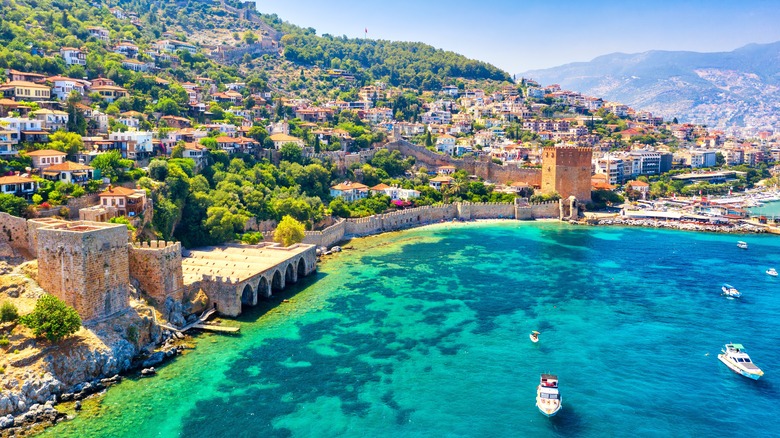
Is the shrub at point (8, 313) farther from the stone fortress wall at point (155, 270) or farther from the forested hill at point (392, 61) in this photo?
the forested hill at point (392, 61)

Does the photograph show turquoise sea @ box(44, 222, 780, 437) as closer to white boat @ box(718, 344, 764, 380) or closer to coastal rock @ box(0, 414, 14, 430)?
white boat @ box(718, 344, 764, 380)

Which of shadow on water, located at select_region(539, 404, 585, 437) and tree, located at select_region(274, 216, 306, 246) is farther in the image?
tree, located at select_region(274, 216, 306, 246)

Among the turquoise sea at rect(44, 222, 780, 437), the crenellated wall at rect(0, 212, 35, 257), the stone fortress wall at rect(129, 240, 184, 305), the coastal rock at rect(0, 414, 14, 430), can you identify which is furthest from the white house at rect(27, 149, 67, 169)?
the coastal rock at rect(0, 414, 14, 430)

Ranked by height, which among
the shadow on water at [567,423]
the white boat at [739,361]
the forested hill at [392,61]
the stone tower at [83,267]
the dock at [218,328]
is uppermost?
the forested hill at [392,61]

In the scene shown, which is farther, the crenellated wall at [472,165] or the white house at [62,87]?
the crenellated wall at [472,165]

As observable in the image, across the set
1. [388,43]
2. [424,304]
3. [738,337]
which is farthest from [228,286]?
[388,43]

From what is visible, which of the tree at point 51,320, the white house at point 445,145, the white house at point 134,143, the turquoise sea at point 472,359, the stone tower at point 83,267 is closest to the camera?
the turquoise sea at point 472,359

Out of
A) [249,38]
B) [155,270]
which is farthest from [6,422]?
[249,38]

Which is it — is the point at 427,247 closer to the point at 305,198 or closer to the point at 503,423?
the point at 305,198

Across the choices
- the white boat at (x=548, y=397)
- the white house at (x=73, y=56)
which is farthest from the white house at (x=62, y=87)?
the white boat at (x=548, y=397)
